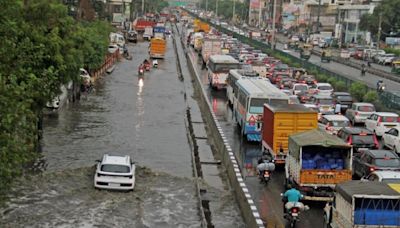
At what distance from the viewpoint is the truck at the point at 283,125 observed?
26.5m

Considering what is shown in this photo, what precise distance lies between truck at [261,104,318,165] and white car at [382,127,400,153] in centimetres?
Answer: 534

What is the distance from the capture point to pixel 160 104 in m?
47.9

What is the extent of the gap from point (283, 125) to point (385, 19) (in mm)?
93624

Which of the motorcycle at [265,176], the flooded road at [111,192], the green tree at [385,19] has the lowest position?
the flooded road at [111,192]

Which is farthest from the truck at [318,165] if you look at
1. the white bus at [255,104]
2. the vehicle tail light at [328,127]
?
the vehicle tail light at [328,127]

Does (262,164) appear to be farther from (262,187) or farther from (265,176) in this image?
(262,187)

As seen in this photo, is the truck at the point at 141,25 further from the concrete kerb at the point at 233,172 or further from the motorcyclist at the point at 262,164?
the motorcyclist at the point at 262,164

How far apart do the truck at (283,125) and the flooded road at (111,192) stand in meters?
2.73

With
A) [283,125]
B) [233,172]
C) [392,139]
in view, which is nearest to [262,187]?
[233,172]

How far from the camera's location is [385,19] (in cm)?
11562

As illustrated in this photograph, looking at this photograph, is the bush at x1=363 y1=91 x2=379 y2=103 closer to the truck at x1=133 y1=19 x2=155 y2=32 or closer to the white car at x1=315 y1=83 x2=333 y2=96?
the white car at x1=315 y1=83 x2=333 y2=96

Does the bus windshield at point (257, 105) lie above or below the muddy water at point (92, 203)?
above

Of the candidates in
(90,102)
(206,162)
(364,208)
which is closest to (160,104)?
(90,102)

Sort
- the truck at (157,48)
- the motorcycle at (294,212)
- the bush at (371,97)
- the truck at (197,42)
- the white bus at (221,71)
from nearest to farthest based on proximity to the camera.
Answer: the motorcycle at (294,212) → the bush at (371,97) → the white bus at (221,71) → the truck at (157,48) → the truck at (197,42)
